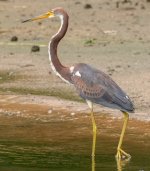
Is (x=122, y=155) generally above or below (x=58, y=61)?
below

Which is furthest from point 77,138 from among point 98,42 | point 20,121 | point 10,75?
point 98,42

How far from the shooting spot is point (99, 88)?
9.75 metres

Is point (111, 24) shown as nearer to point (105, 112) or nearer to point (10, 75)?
point (10, 75)

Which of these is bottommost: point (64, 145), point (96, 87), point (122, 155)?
point (64, 145)

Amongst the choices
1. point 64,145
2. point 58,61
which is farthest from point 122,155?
point 58,61

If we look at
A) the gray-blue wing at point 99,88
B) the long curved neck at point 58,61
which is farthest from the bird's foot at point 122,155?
the long curved neck at point 58,61

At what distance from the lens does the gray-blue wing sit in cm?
950

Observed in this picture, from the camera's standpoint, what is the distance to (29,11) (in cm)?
1998

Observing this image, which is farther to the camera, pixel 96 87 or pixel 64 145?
pixel 64 145

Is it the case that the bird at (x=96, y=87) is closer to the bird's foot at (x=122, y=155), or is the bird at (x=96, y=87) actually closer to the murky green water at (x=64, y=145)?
the bird's foot at (x=122, y=155)

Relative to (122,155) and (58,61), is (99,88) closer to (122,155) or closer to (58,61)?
(58,61)

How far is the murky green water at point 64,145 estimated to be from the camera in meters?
8.89

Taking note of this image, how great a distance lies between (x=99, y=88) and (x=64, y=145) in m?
0.73

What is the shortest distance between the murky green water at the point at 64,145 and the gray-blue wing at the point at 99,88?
0.51 metres
